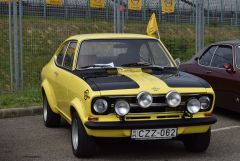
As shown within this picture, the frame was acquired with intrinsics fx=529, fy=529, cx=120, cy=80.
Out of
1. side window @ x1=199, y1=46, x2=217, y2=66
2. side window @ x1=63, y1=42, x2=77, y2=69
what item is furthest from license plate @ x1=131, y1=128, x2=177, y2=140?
side window @ x1=199, y1=46, x2=217, y2=66

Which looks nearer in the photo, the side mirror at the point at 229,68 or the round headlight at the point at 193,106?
the round headlight at the point at 193,106

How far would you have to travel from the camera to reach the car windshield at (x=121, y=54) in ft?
24.5

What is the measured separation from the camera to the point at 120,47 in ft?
25.3

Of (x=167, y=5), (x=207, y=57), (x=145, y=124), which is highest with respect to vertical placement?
(x=167, y=5)

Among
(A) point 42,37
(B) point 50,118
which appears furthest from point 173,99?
(A) point 42,37

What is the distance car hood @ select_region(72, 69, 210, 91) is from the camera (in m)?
6.42

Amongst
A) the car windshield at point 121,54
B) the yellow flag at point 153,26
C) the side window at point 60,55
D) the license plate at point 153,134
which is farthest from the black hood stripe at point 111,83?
the yellow flag at point 153,26

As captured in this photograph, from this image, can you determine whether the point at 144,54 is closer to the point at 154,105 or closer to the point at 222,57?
the point at 154,105

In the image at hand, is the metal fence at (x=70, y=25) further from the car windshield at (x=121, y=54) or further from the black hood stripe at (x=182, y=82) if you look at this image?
the black hood stripe at (x=182, y=82)

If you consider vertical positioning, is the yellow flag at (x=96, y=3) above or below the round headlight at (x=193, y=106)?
above

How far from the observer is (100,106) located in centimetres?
630

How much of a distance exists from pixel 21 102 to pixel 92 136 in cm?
463

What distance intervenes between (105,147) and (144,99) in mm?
1319

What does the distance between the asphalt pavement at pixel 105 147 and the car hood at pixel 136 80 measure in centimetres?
77
